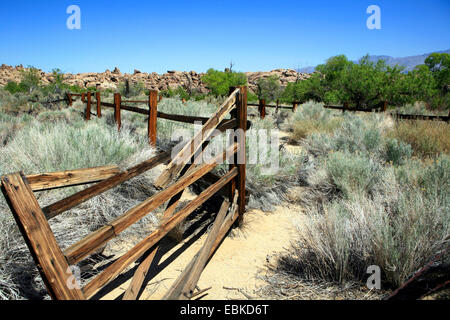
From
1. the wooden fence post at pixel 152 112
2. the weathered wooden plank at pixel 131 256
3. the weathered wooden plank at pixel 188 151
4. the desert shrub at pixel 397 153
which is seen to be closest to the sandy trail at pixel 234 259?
the weathered wooden plank at pixel 131 256

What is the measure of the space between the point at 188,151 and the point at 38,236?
1.14m

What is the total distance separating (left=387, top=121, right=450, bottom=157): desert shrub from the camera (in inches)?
214

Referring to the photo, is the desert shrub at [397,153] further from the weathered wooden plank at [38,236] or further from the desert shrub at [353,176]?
the weathered wooden plank at [38,236]

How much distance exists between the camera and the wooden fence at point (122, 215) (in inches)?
51.4

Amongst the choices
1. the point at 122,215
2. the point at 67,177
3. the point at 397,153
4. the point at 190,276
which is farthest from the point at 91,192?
the point at 397,153

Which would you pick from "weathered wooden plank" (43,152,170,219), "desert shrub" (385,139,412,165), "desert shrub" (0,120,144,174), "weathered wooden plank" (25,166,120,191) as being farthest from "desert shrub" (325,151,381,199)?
"desert shrub" (0,120,144,174)

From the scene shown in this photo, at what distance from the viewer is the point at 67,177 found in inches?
67.6

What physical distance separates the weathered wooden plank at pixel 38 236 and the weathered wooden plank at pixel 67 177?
6.8 inches

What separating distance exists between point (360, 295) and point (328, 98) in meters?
23.4

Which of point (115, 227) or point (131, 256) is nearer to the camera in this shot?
point (115, 227)

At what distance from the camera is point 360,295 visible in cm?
207

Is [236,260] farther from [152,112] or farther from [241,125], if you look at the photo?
[152,112]
